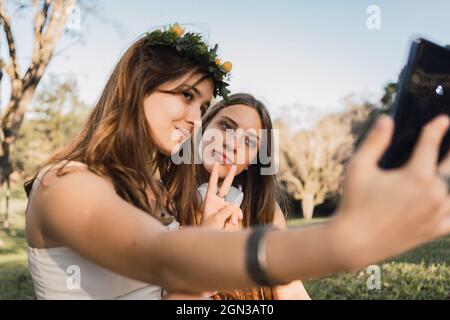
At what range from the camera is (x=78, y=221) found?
4.41 ft

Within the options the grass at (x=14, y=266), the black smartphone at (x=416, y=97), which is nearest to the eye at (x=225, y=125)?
the black smartphone at (x=416, y=97)

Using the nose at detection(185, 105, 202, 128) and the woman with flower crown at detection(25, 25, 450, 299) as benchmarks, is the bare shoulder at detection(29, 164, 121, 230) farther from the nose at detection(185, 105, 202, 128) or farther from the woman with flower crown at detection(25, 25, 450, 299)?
the nose at detection(185, 105, 202, 128)

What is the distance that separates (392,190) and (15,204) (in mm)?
24065

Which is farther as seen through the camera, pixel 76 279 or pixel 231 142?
pixel 231 142

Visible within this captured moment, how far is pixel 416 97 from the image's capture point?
3.72 ft

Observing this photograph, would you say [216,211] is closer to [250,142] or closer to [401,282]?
[250,142]

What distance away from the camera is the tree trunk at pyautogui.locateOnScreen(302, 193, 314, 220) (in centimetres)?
2141

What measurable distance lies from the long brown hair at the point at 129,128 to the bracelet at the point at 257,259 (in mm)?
766

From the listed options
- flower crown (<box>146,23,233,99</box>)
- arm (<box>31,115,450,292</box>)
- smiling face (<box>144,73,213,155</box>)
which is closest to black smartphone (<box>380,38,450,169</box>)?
arm (<box>31,115,450,292</box>)

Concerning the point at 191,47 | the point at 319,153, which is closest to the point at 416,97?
the point at 191,47

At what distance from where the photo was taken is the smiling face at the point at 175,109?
200cm

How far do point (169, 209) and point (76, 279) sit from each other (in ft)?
2.37

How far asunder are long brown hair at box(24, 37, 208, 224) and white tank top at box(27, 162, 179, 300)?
29 centimetres
